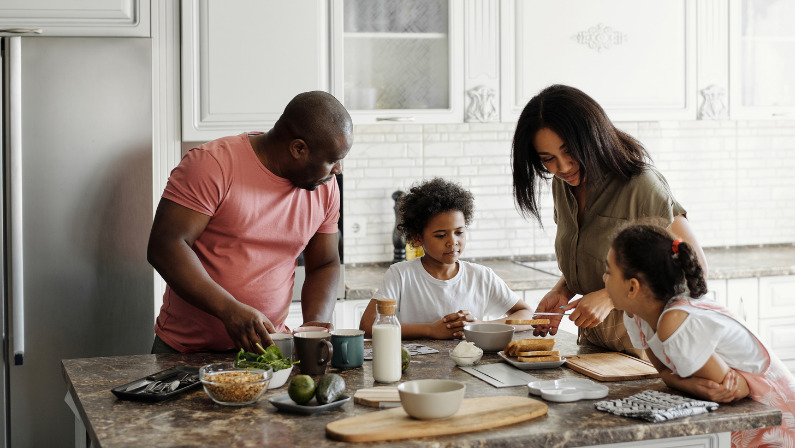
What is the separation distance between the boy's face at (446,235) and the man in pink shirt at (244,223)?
1.36ft

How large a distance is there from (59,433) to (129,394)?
175 cm

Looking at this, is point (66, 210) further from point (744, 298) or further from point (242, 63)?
point (744, 298)

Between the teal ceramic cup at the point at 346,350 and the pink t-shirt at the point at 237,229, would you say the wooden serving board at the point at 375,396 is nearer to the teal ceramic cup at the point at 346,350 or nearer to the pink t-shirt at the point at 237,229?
the teal ceramic cup at the point at 346,350

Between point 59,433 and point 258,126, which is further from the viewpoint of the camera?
point 258,126

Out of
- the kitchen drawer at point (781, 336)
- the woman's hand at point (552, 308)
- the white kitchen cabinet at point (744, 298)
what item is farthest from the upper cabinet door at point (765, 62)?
the woman's hand at point (552, 308)

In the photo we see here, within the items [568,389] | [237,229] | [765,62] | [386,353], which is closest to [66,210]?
[237,229]

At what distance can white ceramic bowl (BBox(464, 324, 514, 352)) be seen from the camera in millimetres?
2176

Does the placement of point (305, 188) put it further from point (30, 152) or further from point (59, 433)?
point (59, 433)

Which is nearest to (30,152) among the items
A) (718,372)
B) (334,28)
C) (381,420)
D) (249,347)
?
(334,28)

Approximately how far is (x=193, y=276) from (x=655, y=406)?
111 cm

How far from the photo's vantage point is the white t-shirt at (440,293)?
2725 millimetres

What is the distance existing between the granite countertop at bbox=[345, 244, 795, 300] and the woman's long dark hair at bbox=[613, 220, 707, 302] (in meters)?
1.73

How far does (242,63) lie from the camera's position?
344 centimetres

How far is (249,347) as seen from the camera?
196 cm
